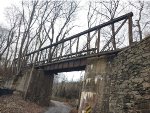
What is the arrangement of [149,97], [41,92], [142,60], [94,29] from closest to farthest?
1. [149,97]
2. [142,60]
3. [94,29]
4. [41,92]

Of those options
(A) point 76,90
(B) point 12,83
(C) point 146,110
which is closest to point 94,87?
(C) point 146,110

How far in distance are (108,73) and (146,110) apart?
3.88 meters

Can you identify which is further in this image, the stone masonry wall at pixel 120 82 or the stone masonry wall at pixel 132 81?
the stone masonry wall at pixel 120 82

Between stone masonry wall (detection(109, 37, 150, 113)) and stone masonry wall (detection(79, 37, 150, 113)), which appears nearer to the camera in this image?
stone masonry wall (detection(109, 37, 150, 113))

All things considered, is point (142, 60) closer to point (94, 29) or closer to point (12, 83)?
point (94, 29)

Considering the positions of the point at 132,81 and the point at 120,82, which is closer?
the point at 132,81

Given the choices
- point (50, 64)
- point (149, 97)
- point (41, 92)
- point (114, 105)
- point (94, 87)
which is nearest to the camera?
point (149, 97)

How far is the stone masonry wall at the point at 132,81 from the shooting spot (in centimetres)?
680

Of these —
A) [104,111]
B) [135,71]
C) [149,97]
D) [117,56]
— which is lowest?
[104,111]

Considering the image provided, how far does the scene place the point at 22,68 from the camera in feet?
77.0

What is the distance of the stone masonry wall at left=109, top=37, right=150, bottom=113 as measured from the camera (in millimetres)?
6804

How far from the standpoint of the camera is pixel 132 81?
301 inches

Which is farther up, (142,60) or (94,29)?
(94,29)

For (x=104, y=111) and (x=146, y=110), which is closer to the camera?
(x=146, y=110)
